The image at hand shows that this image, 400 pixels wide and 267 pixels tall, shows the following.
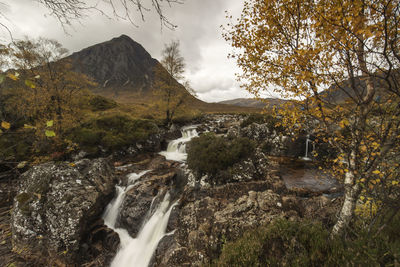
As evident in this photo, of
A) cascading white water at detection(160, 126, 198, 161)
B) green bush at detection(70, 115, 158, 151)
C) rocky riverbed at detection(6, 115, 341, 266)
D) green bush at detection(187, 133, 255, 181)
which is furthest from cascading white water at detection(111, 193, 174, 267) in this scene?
green bush at detection(70, 115, 158, 151)

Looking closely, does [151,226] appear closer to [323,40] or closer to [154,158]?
[154,158]

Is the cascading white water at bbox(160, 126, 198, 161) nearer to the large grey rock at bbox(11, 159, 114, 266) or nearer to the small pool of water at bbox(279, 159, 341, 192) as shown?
the large grey rock at bbox(11, 159, 114, 266)

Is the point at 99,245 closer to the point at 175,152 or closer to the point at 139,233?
the point at 139,233

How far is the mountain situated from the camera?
129 meters

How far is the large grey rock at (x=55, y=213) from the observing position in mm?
6082

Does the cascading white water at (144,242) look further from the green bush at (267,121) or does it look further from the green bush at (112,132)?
the green bush at (267,121)

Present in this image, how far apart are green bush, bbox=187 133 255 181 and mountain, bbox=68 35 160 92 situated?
123208mm

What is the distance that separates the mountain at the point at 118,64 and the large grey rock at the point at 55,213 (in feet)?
407

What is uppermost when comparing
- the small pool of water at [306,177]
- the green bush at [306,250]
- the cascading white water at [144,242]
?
the green bush at [306,250]

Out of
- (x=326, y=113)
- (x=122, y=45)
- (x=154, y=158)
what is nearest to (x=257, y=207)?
(x=326, y=113)

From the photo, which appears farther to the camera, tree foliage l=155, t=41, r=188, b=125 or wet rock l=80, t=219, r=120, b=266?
tree foliage l=155, t=41, r=188, b=125

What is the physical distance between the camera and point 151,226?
25.7ft

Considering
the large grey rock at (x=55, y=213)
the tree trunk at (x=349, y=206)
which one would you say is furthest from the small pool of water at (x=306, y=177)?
the large grey rock at (x=55, y=213)

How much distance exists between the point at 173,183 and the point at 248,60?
27.4 feet
